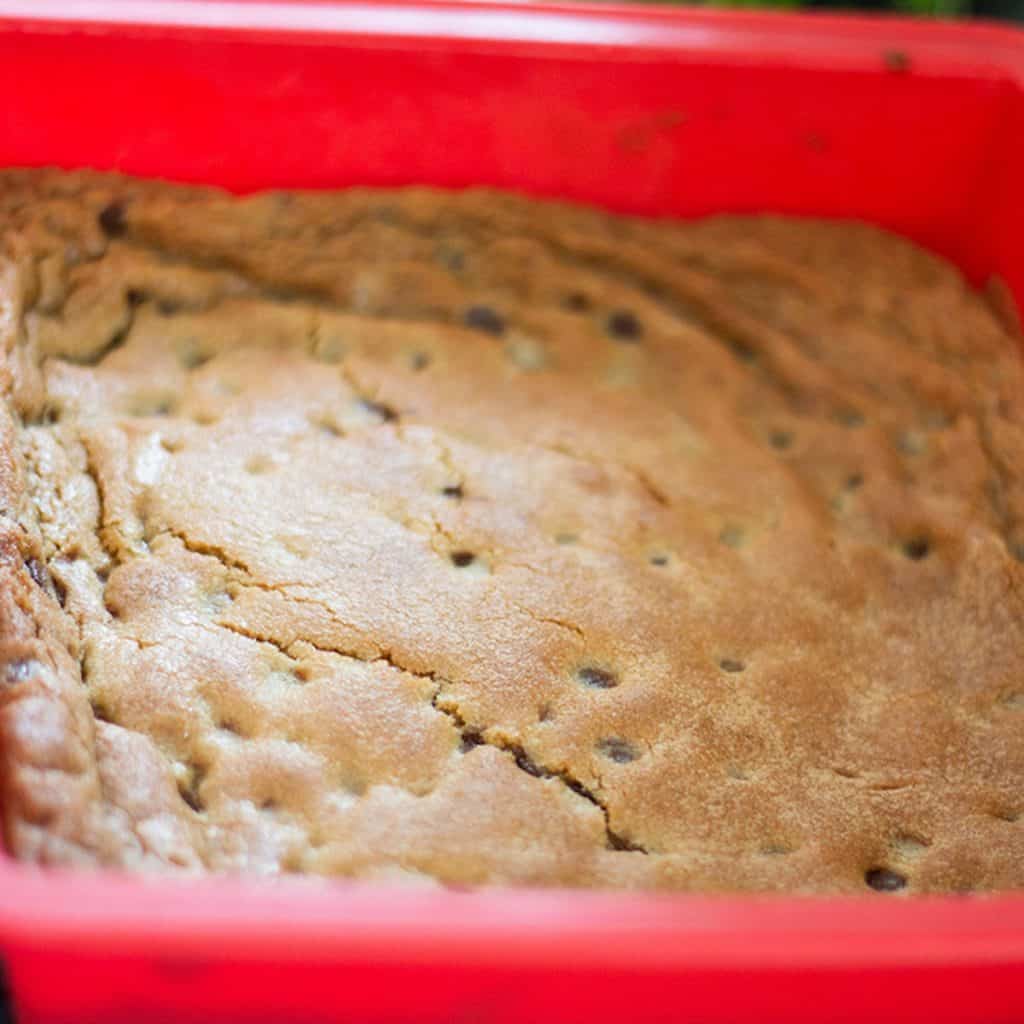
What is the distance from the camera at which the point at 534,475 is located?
1.08m

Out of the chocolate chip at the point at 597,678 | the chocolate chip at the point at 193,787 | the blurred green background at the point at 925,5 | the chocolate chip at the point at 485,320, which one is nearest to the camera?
the chocolate chip at the point at 193,787

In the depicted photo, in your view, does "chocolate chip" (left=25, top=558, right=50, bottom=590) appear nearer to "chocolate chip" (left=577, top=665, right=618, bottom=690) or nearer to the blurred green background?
Answer: "chocolate chip" (left=577, top=665, right=618, bottom=690)

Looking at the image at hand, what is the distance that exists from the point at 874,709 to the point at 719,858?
0.66ft

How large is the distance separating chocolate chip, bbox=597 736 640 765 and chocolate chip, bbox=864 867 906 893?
6.9 inches

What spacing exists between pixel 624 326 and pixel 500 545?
32cm

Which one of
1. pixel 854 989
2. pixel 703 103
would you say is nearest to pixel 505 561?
pixel 854 989

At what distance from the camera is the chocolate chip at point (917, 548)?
1.09 metres

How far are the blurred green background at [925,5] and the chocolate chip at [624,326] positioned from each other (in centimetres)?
63

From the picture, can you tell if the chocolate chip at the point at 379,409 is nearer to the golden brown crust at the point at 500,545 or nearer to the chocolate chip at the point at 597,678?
the golden brown crust at the point at 500,545

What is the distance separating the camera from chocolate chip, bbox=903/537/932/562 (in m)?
1.09

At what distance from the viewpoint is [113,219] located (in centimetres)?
116

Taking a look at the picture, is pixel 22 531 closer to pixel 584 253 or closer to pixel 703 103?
pixel 584 253

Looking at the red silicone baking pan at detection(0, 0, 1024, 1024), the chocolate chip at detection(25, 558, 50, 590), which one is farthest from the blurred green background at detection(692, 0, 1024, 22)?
the chocolate chip at detection(25, 558, 50, 590)

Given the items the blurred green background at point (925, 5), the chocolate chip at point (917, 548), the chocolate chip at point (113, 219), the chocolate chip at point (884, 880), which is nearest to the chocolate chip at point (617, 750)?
the chocolate chip at point (884, 880)
